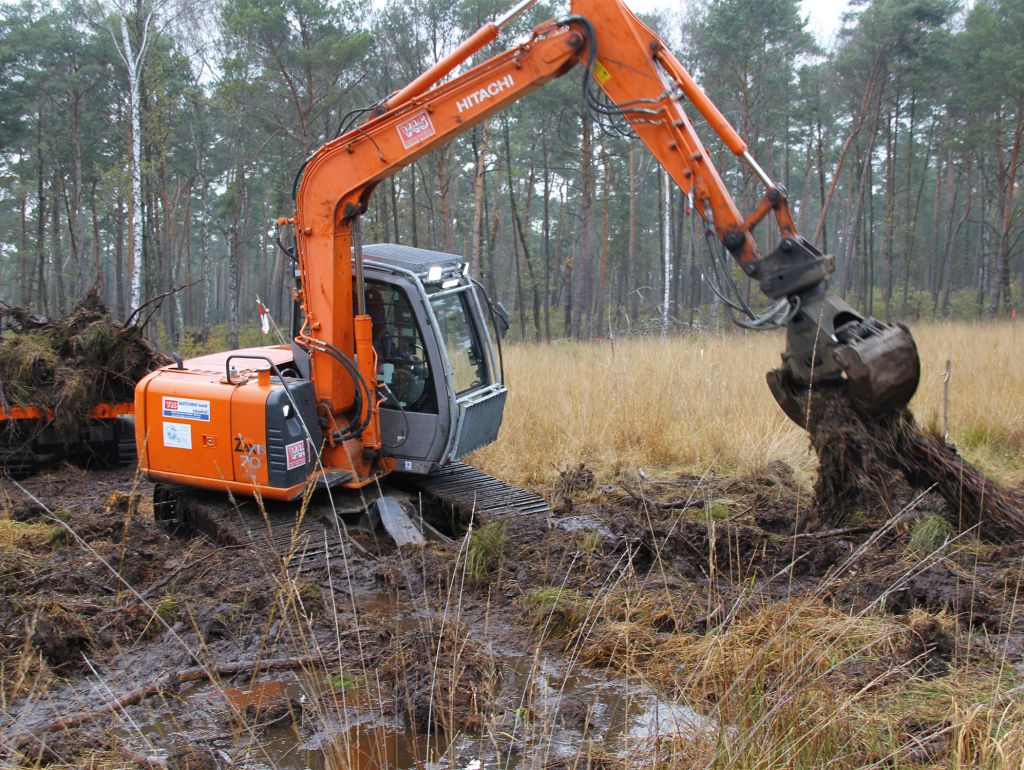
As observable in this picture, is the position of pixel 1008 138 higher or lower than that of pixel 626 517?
higher

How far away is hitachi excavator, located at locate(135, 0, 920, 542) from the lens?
5.38 meters

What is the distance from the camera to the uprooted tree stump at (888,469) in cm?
515

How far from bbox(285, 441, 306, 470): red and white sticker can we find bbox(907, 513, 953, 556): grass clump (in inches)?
157

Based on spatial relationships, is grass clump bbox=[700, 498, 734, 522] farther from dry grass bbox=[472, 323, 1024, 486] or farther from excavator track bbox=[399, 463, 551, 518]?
excavator track bbox=[399, 463, 551, 518]

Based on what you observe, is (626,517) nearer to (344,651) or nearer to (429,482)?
(429,482)

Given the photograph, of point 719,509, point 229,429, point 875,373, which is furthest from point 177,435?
point 875,373

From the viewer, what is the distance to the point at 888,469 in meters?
5.25

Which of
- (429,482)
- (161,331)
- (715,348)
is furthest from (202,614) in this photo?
(161,331)

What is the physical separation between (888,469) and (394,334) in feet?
11.6

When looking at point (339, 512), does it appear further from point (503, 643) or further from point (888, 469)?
point (888, 469)

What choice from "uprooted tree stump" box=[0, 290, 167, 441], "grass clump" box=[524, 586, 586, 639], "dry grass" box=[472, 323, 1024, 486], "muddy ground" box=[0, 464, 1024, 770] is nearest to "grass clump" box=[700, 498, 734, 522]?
"muddy ground" box=[0, 464, 1024, 770]

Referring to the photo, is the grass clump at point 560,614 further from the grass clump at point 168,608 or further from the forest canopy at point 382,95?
the forest canopy at point 382,95

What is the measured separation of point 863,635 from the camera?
3889mm

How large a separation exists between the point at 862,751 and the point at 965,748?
12.6 inches
